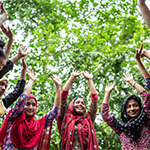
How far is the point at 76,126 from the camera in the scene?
3363 millimetres

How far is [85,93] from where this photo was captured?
569 cm

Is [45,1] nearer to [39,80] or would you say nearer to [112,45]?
[112,45]

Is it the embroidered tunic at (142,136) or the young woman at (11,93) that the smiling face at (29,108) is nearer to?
the young woman at (11,93)

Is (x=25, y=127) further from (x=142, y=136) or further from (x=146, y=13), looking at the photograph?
(x=146, y=13)

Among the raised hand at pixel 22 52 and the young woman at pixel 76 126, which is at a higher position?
the raised hand at pixel 22 52

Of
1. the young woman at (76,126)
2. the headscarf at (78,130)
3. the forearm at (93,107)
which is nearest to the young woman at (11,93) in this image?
the young woman at (76,126)

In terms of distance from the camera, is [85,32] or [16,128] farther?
[85,32]

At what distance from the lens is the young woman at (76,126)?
3.19 meters

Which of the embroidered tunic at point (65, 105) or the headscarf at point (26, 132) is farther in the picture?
the embroidered tunic at point (65, 105)

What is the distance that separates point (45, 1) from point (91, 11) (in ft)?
7.17

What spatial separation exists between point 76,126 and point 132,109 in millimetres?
938

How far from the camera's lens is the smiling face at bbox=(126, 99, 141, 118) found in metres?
3.33

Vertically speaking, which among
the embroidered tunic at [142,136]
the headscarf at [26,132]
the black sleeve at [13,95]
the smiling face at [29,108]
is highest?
the black sleeve at [13,95]

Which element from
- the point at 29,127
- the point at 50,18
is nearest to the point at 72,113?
the point at 29,127
